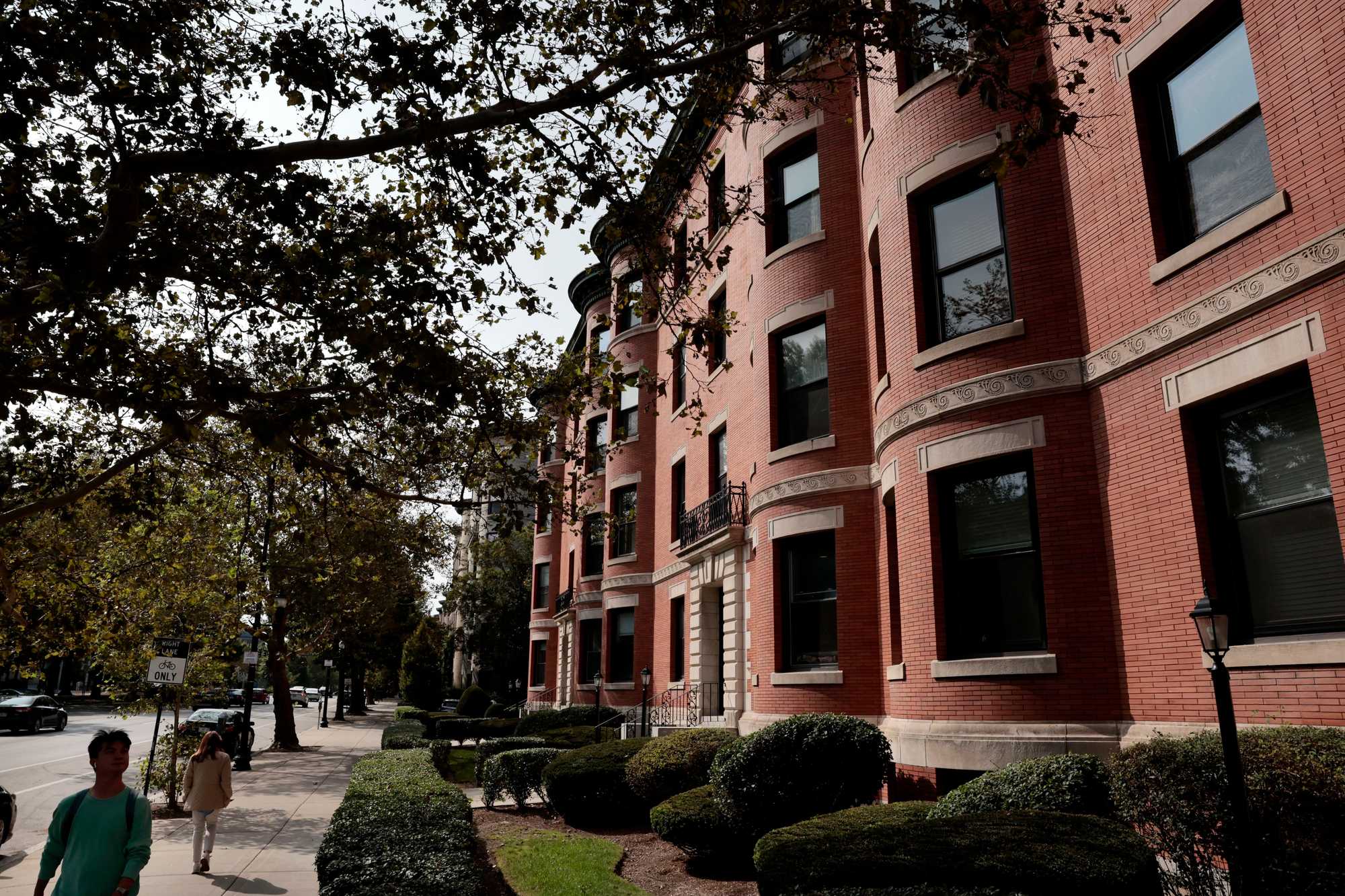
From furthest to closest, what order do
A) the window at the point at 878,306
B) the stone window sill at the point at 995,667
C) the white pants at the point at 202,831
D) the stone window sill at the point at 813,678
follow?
1. the window at the point at 878,306
2. the stone window sill at the point at 813,678
3. the white pants at the point at 202,831
4. the stone window sill at the point at 995,667

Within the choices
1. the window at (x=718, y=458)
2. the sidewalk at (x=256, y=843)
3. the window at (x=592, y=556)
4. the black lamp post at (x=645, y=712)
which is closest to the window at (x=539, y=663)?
the window at (x=592, y=556)

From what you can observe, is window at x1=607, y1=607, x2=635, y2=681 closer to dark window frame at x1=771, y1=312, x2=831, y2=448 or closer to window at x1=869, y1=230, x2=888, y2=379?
dark window frame at x1=771, y1=312, x2=831, y2=448

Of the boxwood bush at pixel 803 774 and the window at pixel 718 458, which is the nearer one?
the boxwood bush at pixel 803 774

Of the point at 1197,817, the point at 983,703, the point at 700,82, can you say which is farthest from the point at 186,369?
the point at 1197,817

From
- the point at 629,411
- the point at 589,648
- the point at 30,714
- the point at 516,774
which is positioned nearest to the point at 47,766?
the point at 30,714

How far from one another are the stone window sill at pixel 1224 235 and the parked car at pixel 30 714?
40889 mm

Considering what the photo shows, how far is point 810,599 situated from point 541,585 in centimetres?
2590

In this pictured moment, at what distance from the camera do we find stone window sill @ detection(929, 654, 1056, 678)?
9859 millimetres

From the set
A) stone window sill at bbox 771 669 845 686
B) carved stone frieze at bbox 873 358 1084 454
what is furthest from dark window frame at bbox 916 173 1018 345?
stone window sill at bbox 771 669 845 686

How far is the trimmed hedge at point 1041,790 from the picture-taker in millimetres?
8273

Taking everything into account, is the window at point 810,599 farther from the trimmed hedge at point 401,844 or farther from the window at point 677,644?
the window at point 677,644

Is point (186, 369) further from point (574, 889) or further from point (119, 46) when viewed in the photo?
point (574, 889)

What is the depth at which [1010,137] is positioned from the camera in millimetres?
11445

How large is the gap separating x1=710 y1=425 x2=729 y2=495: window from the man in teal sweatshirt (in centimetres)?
1600
